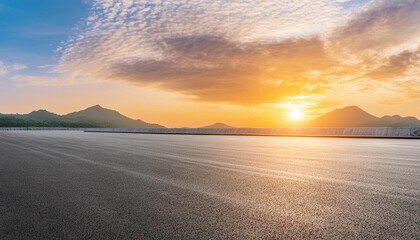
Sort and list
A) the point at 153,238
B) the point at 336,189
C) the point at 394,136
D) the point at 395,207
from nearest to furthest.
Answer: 1. the point at 153,238
2. the point at 395,207
3. the point at 336,189
4. the point at 394,136

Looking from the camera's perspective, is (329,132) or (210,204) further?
(329,132)

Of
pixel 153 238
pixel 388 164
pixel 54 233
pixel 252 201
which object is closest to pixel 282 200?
pixel 252 201

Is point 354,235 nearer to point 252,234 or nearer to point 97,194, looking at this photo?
point 252,234

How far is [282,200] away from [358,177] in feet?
11.5

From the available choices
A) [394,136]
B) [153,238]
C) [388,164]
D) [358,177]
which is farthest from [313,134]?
[153,238]

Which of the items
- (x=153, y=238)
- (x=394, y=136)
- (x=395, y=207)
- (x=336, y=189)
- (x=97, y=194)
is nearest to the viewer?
(x=153, y=238)

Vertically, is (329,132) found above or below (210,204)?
above

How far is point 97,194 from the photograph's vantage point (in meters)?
6.87

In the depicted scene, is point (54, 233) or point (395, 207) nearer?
point (54, 233)

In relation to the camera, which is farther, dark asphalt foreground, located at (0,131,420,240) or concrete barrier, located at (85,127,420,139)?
concrete barrier, located at (85,127,420,139)

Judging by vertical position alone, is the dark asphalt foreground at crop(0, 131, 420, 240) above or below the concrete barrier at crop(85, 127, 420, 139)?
below

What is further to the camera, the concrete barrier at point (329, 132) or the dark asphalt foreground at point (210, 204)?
the concrete barrier at point (329, 132)

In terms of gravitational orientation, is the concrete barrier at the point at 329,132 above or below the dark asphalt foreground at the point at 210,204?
above

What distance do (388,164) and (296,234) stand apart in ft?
28.7
